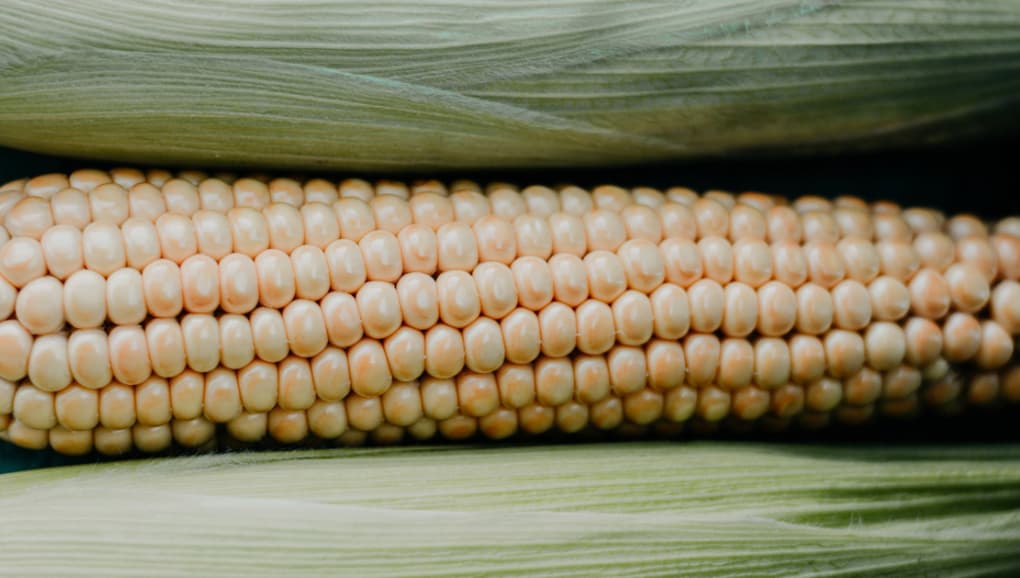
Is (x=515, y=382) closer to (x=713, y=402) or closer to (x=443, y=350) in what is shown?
(x=443, y=350)

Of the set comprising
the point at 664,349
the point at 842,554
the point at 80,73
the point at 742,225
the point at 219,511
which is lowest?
the point at 842,554

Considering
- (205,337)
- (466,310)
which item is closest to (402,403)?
(466,310)

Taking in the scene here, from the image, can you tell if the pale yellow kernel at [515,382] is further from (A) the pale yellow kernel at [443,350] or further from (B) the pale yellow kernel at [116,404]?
(B) the pale yellow kernel at [116,404]

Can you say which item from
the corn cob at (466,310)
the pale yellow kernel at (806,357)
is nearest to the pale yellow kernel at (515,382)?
the corn cob at (466,310)

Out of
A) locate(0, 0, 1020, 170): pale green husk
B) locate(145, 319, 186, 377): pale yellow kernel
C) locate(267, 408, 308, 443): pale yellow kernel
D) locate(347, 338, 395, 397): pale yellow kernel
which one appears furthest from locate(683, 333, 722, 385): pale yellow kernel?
locate(145, 319, 186, 377): pale yellow kernel

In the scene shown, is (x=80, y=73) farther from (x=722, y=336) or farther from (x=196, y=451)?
(x=722, y=336)

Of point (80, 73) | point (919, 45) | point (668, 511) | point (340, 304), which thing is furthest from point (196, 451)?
point (919, 45)
